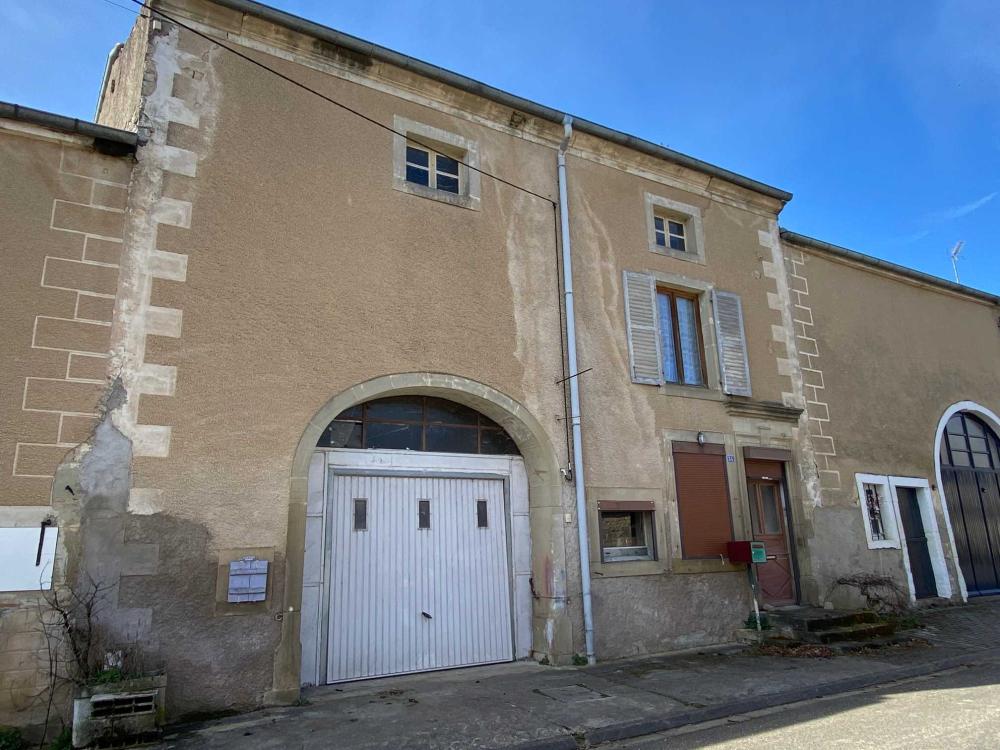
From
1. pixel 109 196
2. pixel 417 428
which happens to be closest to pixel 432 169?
pixel 417 428

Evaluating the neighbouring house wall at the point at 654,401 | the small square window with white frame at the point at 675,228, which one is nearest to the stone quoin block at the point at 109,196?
the neighbouring house wall at the point at 654,401

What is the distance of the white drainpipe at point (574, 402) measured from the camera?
7184mm

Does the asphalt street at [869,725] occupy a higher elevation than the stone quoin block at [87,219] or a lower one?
lower

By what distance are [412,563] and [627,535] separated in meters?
2.63

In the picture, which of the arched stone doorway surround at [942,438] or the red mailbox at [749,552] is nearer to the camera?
the red mailbox at [749,552]

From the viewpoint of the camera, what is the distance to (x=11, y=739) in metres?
4.61

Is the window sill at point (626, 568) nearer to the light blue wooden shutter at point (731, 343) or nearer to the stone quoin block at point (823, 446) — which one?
the light blue wooden shutter at point (731, 343)

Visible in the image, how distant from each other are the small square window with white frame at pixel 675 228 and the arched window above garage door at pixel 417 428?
12.0ft

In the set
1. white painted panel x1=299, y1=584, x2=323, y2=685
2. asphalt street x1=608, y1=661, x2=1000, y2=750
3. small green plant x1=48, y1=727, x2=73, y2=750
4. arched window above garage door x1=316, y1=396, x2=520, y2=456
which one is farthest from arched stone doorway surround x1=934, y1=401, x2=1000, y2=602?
small green plant x1=48, y1=727, x2=73, y2=750

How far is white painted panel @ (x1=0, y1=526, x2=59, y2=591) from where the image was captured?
16.0 feet

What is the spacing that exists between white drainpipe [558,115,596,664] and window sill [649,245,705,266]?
145 cm

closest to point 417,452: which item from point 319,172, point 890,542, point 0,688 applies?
point 319,172

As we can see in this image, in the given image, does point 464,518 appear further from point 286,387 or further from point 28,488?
point 28,488

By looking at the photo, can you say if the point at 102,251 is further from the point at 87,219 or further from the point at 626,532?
the point at 626,532
